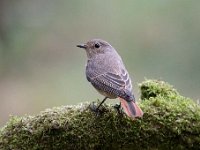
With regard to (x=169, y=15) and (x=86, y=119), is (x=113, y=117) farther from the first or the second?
(x=169, y=15)

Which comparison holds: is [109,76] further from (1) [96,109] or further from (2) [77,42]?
(2) [77,42]

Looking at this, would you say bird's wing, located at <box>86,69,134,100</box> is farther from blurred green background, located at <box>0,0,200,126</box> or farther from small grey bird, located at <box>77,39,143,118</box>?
blurred green background, located at <box>0,0,200,126</box>

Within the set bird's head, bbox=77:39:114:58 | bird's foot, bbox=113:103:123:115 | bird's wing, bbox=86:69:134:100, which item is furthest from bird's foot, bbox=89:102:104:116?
bird's head, bbox=77:39:114:58

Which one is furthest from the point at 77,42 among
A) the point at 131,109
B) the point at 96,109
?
the point at 131,109

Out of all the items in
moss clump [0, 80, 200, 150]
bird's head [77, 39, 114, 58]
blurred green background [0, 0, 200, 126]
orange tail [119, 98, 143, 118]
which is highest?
blurred green background [0, 0, 200, 126]

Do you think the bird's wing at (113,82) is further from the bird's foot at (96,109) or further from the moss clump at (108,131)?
the moss clump at (108,131)

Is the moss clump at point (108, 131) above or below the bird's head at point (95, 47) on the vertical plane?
below

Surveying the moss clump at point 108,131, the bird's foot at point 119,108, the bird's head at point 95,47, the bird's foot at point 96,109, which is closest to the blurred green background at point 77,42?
the bird's head at point 95,47
